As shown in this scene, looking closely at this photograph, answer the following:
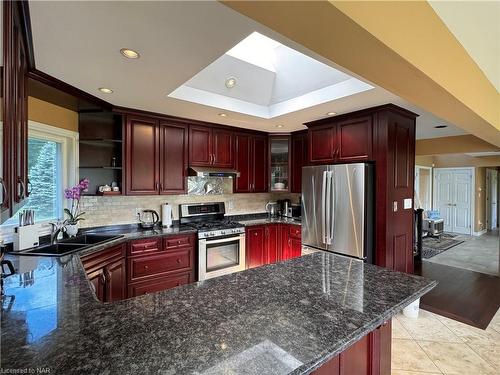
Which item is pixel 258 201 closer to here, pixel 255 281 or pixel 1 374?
pixel 255 281

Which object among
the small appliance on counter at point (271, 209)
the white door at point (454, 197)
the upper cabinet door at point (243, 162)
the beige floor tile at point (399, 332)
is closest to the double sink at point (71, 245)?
the upper cabinet door at point (243, 162)

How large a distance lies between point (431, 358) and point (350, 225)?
1.36m

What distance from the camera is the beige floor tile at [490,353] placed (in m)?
2.21

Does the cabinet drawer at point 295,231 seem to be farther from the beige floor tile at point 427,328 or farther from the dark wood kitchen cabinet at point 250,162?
the beige floor tile at point 427,328

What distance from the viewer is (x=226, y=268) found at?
11.6 feet

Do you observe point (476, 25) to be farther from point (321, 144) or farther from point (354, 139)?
point (321, 144)

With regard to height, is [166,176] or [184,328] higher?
[166,176]

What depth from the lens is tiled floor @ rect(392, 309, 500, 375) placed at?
2.16 metres

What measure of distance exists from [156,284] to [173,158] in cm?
157

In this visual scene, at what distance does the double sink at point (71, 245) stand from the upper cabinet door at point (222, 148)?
1.67 meters

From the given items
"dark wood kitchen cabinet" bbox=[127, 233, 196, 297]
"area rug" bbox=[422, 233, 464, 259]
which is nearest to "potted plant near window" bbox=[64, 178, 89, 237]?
"dark wood kitchen cabinet" bbox=[127, 233, 196, 297]

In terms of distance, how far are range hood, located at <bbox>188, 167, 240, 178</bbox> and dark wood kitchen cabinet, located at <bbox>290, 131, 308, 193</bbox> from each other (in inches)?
40.0

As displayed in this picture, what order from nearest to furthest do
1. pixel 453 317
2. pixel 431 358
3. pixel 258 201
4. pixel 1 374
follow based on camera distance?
pixel 1 374 < pixel 431 358 < pixel 453 317 < pixel 258 201

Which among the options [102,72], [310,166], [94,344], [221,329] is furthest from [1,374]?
[310,166]
